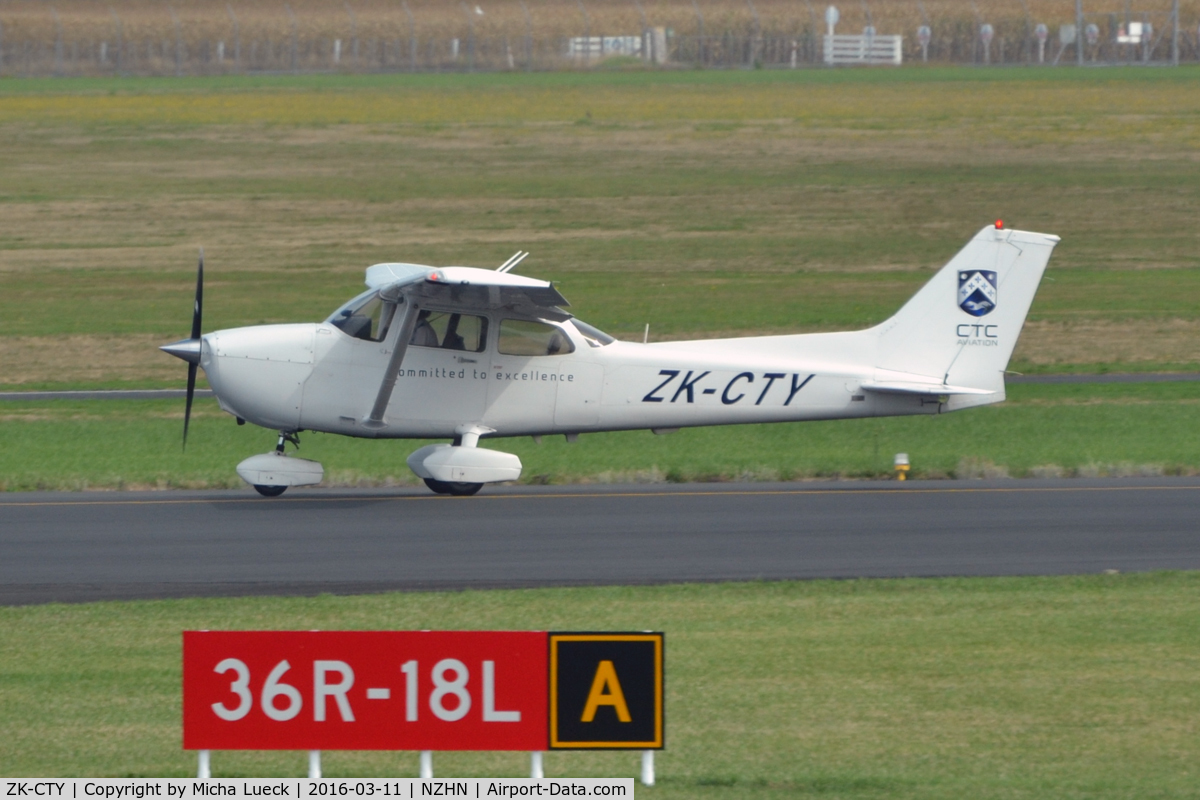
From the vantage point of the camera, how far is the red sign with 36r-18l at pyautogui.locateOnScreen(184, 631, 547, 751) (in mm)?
6074

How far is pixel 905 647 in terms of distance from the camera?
947 centimetres

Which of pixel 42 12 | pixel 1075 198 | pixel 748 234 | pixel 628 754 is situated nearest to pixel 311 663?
pixel 628 754

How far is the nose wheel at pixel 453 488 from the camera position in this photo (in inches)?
609

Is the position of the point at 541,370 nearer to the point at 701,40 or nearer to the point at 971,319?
the point at 971,319

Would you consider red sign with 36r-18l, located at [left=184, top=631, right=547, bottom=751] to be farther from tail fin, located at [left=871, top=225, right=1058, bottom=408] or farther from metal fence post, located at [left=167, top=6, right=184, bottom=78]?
metal fence post, located at [left=167, top=6, right=184, bottom=78]

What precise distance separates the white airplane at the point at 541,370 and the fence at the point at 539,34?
52.0 metres

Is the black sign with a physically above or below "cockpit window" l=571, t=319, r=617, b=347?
below

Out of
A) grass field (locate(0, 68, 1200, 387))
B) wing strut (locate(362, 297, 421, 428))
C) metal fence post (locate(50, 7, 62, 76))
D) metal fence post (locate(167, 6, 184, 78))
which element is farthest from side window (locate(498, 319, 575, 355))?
metal fence post (locate(50, 7, 62, 76))

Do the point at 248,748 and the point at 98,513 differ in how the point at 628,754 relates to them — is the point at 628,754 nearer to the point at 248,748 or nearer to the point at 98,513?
the point at 248,748

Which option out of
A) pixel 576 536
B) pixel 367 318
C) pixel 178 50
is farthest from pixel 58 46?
pixel 576 536

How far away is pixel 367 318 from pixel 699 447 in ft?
16.1

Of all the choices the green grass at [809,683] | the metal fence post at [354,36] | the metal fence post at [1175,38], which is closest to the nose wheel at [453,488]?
the green grass at [809,683]

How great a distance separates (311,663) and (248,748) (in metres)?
0.44

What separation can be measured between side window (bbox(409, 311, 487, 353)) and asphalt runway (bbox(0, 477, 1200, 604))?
1.53m
